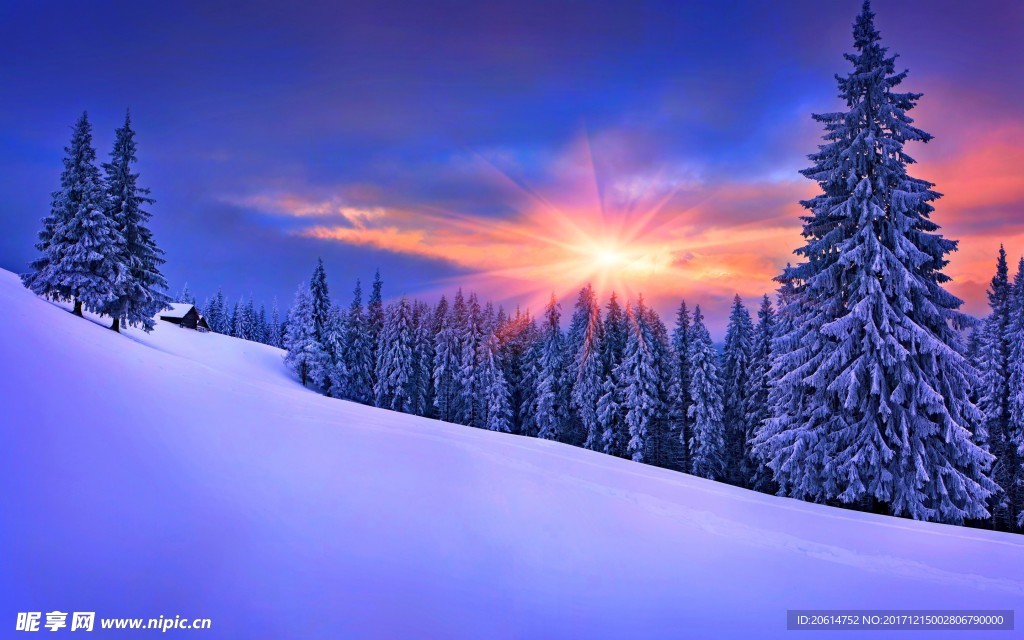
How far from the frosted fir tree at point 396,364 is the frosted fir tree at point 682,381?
97.7ft

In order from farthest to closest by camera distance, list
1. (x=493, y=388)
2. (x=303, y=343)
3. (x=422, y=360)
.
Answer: (x=422, y=360) < (x=303, y=343) < (x=493, y=388)

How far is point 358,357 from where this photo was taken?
190ft

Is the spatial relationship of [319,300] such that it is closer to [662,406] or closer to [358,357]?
[358,357]

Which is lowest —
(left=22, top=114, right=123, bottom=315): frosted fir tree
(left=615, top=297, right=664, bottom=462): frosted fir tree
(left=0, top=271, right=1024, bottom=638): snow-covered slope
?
(left=0, top=271, right=1024, bottom=638): snow-covered slope

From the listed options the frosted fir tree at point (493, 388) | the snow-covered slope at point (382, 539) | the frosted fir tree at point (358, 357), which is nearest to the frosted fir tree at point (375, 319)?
the frosted fir tree at point (358, 357)

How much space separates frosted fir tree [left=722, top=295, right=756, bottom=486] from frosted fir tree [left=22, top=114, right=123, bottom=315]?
150 feet

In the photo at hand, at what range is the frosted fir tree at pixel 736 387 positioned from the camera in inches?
1535

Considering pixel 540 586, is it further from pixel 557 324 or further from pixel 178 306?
pixel 178 306

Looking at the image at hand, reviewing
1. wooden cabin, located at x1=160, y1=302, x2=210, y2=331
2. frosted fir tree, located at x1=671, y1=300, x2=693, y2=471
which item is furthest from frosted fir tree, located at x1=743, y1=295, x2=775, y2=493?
wooden cabin, located at x1=160, y1=302, x2=210, y2=331

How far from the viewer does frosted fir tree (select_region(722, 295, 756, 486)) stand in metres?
39.0

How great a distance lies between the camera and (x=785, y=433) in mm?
14172

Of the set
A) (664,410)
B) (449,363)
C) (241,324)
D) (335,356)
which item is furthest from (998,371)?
(241,324)

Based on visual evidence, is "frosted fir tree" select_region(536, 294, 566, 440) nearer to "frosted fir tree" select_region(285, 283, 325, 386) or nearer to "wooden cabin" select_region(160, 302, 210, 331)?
"frosted fir tree" select_region(285, 283, 325, 386)

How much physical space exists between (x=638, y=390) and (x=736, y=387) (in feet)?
33.1
